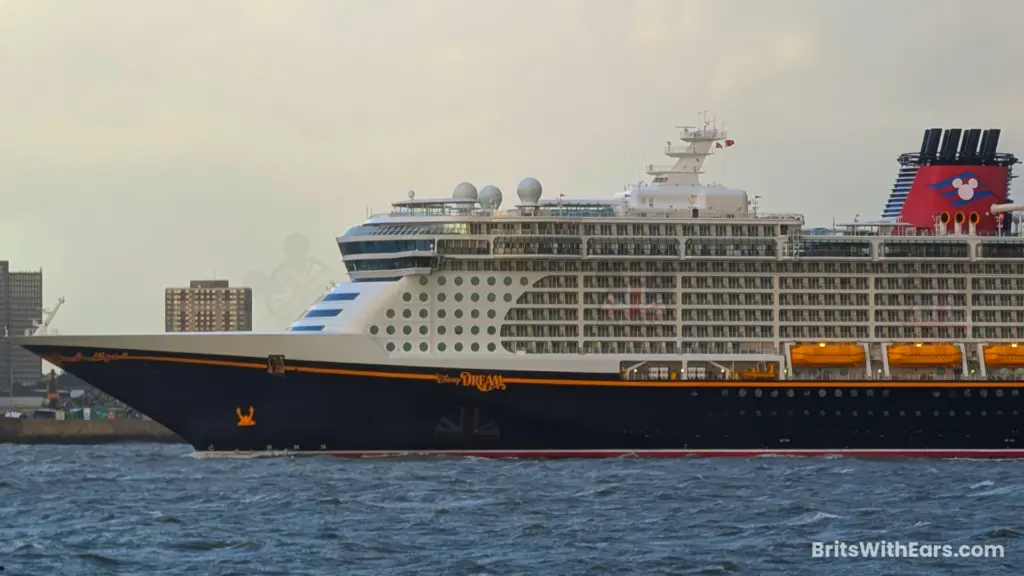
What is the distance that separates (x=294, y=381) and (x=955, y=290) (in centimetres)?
2129

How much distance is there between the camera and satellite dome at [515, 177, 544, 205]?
2420 inches

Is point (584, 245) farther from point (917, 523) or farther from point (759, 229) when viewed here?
point (917, 523)

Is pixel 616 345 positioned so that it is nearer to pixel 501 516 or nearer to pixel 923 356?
pixel 923 356

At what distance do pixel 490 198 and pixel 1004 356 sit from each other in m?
16.8

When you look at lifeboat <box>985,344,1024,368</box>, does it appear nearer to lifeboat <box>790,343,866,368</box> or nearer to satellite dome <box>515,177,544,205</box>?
lifeboat <box>790,343,866,368</box>

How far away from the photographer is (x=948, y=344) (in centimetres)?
6181

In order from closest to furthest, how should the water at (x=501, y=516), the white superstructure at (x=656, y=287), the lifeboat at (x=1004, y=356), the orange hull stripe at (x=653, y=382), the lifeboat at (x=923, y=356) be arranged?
the water at (x=501, y=516) < the orange hull stripe at (x=653, y=382) < the white superstructure at (x=656, y=287) < the lifeboat at (x=923, y=356) < the lifeboat at (x=1004, y=356)

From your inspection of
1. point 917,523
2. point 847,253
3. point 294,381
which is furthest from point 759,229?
point 917,523

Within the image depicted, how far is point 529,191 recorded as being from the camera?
6144 cm

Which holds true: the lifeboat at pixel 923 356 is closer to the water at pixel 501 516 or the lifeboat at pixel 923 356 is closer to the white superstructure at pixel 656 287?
the white superstructure at pixel 656 287

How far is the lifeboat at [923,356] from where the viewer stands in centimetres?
6084

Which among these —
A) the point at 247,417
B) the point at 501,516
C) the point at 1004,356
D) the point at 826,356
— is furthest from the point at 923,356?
the point at 501,516

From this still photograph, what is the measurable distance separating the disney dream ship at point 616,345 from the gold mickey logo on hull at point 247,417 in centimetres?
6

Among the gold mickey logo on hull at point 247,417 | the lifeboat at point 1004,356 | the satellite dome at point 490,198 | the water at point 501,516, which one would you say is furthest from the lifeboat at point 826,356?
the gold mickey logo on hull at point 247,417
